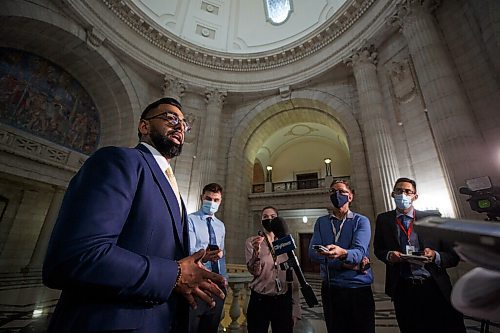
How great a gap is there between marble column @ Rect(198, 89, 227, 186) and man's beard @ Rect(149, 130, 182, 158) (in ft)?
25.7

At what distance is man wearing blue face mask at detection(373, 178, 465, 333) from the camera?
178 centimetres

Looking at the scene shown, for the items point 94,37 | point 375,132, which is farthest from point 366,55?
point 94,37

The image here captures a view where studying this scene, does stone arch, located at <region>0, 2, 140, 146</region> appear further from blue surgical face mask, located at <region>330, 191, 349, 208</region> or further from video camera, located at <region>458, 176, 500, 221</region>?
video camera, located at <region>458, 176, 500, 221</region>

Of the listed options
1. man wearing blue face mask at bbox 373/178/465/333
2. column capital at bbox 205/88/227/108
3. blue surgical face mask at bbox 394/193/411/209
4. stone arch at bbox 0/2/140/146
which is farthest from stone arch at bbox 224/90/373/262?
man wearing blue face mask at bbox 373/178/465/333

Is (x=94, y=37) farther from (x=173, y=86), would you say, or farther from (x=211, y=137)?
(x=211, y=137)

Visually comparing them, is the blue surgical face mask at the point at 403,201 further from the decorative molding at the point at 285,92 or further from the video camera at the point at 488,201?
the decorative molding at the point at 285,92

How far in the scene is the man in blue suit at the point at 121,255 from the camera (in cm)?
67

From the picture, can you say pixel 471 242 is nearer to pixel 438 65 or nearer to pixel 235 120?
pixel 438 65

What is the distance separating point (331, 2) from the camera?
984cm

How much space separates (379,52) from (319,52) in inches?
99.2

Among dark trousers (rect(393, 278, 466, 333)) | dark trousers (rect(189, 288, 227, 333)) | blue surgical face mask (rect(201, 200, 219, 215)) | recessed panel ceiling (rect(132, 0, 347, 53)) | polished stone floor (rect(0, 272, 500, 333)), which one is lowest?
polished stone floor (rect(0, 272, 500, 333))

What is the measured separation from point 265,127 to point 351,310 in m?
10.4

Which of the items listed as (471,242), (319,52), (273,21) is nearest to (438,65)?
(319,52)

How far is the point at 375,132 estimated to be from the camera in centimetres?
684
